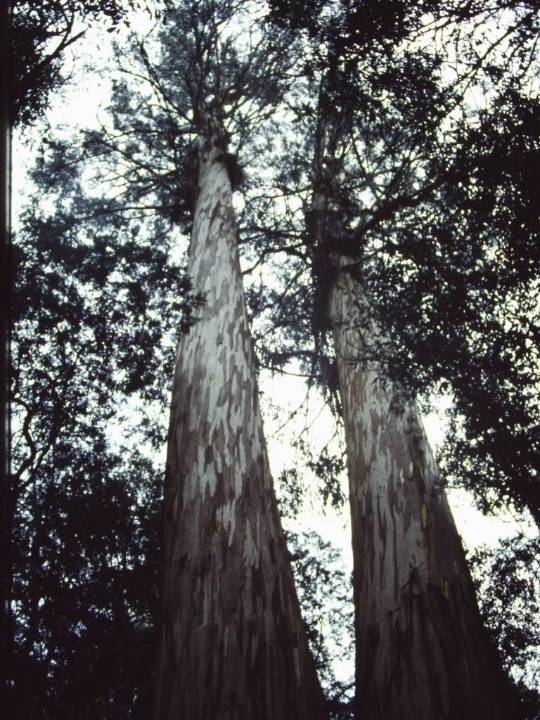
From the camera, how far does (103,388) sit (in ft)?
14.0

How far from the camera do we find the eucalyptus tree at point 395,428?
7.17 ft

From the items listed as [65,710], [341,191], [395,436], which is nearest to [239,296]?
[395,436]

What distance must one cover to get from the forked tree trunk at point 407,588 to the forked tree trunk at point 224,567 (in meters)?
0.81

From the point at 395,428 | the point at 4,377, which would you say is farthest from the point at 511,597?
the point at 4,377

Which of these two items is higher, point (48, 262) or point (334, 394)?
point (48, 262)

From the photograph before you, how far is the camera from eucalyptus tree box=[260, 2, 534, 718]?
2186 mm

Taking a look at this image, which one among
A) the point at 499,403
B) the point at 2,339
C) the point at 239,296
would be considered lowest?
the point at 2,339

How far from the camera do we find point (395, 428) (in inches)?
141

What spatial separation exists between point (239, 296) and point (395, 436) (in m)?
1.72

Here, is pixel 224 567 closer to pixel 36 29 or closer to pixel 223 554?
pixel 223 554

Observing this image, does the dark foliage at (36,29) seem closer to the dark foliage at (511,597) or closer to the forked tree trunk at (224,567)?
the forked tree trunk at (224,567)

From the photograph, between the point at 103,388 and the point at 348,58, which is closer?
the point at 348,58

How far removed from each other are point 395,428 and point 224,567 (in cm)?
217

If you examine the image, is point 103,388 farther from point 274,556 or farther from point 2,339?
point 2,339
